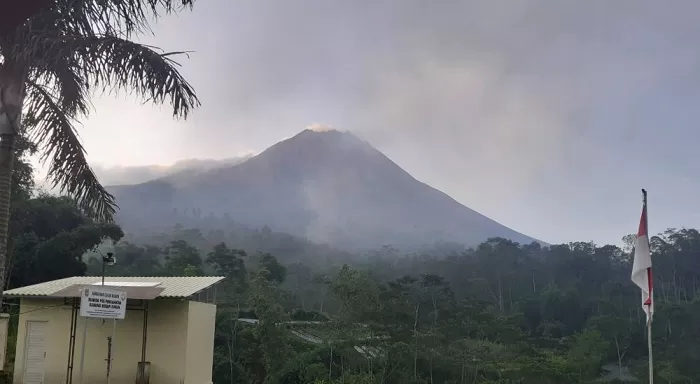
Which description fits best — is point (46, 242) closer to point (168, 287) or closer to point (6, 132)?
point (168, 287)

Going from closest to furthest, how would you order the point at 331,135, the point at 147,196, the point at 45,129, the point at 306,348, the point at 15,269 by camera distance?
1. the point at 45,129
2. the point at 15,269
3. the point at 306,348
4. the point at 147,196
5. the point at 331,135

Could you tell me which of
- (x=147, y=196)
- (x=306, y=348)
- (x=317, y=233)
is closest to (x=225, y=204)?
(x=147, y=196)

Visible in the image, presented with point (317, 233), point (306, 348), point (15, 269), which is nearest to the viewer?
point (15, 269)

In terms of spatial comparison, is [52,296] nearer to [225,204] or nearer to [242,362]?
[242,362]

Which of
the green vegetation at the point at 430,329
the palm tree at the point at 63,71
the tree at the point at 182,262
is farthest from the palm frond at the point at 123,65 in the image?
the tree at the point at 182,262

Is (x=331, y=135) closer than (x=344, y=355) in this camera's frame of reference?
No

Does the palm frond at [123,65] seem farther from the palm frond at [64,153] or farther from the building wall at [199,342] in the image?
the building wall at [199,342]

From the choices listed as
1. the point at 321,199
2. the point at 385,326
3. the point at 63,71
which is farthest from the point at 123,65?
the point at 321,199
